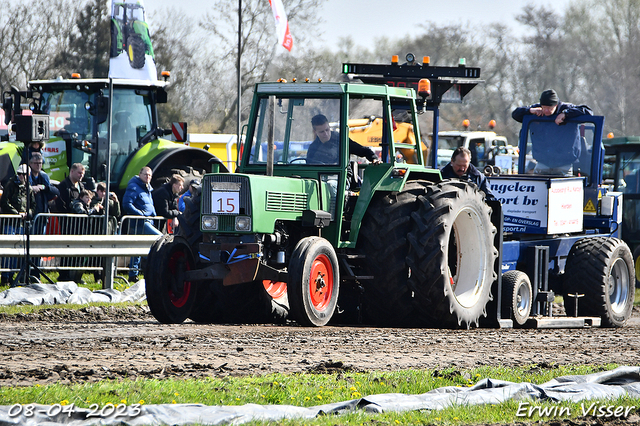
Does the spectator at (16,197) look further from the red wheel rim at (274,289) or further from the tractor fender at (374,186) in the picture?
the tractor fender at (374,186)

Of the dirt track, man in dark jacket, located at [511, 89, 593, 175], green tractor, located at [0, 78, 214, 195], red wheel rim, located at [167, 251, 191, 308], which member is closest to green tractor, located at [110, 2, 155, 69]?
green tractor, located at [0, 78, 214, 195]

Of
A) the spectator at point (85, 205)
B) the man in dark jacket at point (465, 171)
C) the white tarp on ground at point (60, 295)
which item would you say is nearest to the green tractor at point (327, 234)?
the man in dark jacket at point (465, 171)

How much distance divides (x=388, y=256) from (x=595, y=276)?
11.5ft

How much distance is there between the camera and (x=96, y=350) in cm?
701

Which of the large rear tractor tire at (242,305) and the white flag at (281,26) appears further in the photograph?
the white flag at (281,26)

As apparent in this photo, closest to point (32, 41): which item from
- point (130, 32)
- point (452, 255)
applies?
point (130, 32)

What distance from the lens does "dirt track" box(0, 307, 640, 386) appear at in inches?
244

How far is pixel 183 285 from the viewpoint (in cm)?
925

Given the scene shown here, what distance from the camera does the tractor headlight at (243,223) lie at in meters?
8.66

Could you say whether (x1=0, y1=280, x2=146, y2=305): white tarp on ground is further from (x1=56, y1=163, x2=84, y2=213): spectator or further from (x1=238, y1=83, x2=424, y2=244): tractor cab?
(x1=238, y1=83, x2=424, y2=244): tractor cab

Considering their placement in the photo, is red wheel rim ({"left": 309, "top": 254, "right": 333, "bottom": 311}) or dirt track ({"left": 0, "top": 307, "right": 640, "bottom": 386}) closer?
dirt track ({"left": 0, "top": 307, "right": 640, "bottom": 386})

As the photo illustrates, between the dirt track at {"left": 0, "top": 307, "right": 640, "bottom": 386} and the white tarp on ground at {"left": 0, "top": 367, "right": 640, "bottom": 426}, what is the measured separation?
1045mm

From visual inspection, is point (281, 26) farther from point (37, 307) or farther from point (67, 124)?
point (37, 307)

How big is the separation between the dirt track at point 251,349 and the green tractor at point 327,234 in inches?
16.4
